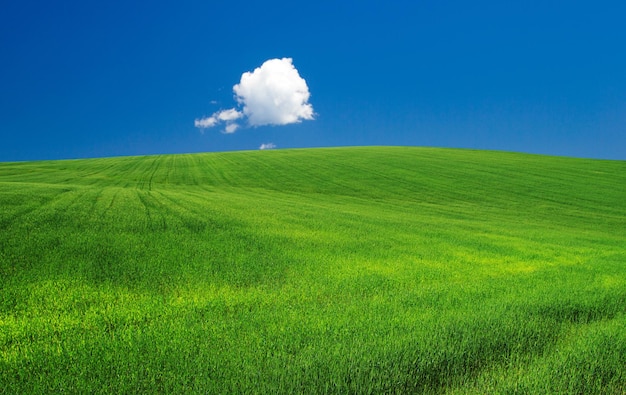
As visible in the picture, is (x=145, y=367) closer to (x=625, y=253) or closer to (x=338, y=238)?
(x=338, y=238)

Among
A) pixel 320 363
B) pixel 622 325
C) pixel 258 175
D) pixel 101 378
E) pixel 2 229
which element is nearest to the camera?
pixel 101 378

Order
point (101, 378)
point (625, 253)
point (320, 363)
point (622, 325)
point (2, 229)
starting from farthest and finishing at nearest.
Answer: point (625, 253)
point (2, 229)
point (622, 325)
point (320, 363)
point (101, 378)

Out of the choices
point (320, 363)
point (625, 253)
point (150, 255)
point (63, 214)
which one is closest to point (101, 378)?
point (320, 363)

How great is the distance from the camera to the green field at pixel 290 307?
4199 mm

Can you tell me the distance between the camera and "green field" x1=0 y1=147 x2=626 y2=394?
13.8 ft

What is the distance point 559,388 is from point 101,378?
4873 mm

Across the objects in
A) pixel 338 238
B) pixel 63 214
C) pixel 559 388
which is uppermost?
pixel 63 214

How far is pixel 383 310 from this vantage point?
19.6 feet

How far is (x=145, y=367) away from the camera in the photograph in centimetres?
418

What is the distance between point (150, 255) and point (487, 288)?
6.90 m

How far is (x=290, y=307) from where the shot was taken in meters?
5.96

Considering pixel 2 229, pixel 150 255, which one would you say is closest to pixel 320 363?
pixel 150 255

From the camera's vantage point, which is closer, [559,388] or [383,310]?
[559,388]

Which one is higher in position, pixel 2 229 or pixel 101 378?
pixel 2 229
